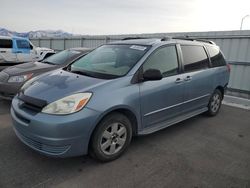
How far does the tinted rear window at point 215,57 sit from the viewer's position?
490 cm

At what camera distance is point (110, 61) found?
3.70 meters

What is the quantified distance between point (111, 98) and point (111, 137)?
55 centimetres

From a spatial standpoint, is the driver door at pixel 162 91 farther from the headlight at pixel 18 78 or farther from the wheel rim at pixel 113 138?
the headlight at pixel 18 78

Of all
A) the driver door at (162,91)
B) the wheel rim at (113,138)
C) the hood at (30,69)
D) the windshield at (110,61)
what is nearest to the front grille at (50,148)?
the wheel rim at (113,138)

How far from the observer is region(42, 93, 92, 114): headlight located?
264 centimetres

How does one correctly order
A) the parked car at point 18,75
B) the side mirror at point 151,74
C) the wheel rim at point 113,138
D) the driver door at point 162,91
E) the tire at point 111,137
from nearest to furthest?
the tire at point 111,137, the wheel rim at point 113,138, the side mirror at point 151,74, the driver door at point 162,91, the parked car at point 18,75

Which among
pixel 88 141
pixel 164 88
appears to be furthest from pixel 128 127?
pixel 164 88

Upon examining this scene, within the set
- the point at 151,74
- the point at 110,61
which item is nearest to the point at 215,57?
the point at 151,74

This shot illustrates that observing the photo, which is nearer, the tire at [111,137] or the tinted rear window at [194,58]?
the tire at [111,137]

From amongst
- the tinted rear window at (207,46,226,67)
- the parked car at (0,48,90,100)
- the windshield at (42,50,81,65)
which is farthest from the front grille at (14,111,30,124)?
the tinted rear window at (207,46,226,67)

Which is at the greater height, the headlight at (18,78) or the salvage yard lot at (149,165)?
the headlight at (18,78)

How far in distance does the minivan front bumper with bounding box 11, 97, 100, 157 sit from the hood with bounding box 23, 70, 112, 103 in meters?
0.27

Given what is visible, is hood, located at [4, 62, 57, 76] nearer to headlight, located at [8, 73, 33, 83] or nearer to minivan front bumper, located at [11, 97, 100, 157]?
headlight, located at [8, 73, 33, 83]

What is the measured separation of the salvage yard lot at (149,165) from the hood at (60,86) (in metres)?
0.89
